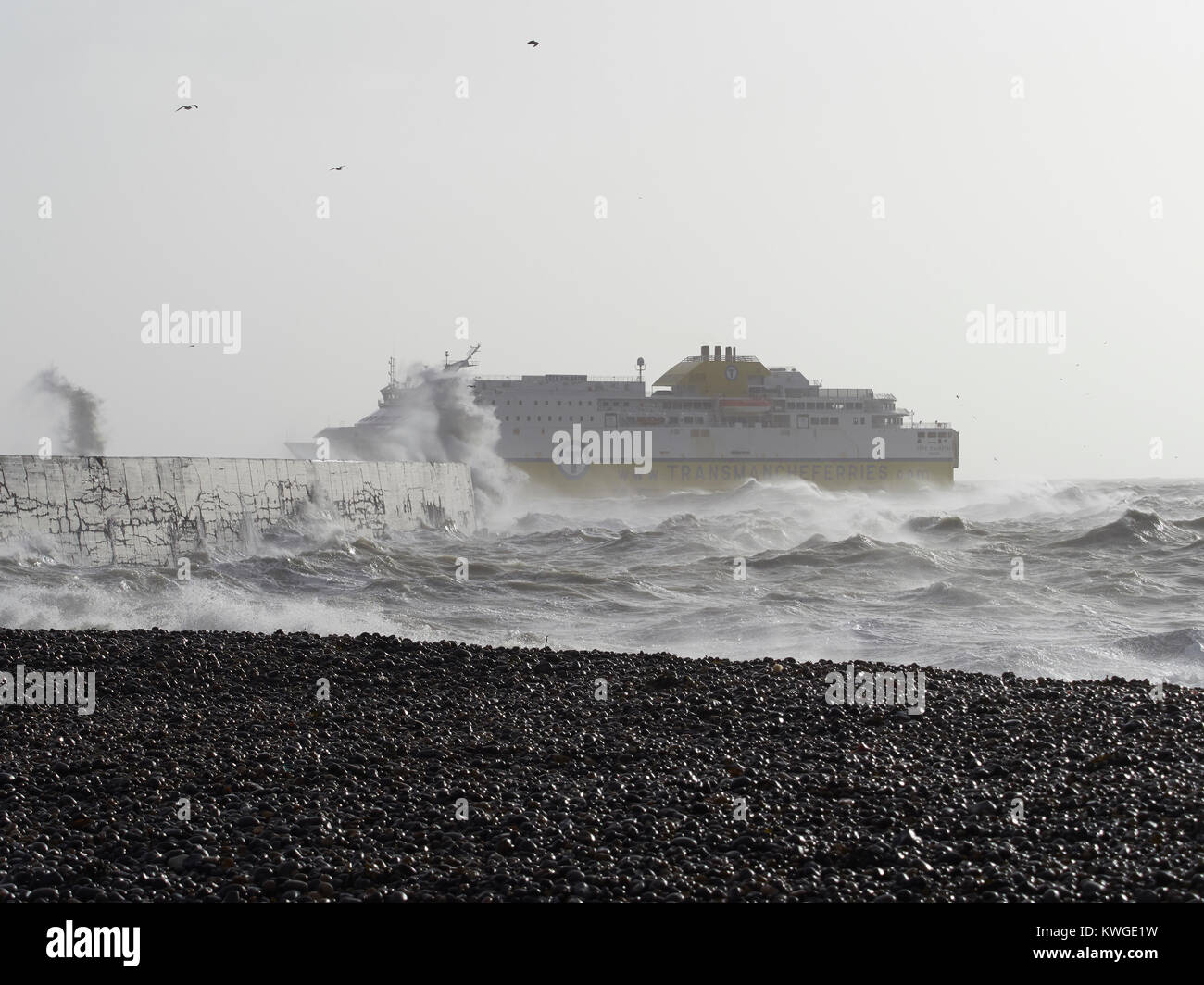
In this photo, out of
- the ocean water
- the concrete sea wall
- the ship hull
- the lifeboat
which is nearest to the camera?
the ocean water

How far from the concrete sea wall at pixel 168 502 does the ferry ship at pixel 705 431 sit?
30.6 meters

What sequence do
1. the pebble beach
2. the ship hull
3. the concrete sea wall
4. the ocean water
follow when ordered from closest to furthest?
the pebble beach → the ocean water → the concrete sea wall → the ship hull

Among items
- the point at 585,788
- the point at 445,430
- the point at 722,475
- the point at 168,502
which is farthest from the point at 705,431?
the point at 585,788

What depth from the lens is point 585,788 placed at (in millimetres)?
5258

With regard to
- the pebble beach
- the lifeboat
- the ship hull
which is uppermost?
the lifeboat

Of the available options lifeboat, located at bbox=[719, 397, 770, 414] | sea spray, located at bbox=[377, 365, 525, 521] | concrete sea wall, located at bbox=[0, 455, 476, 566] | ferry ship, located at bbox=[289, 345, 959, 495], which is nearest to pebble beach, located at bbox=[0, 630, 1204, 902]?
concrete sea wall, located at bbox=[0, 455, 476, 566]

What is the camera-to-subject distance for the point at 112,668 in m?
8.17

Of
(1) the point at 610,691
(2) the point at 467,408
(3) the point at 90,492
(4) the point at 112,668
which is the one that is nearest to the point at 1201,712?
(1) the point at 610,691

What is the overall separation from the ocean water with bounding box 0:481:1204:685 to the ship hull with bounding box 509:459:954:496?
3015 cm

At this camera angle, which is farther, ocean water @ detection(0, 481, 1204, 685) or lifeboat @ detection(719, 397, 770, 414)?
lifeboat @ detection(719, 397, 770, 414)

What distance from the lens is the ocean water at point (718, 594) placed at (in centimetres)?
1121

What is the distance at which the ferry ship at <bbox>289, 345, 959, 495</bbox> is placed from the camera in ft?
186

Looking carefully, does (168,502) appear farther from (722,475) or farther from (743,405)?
(743,405)

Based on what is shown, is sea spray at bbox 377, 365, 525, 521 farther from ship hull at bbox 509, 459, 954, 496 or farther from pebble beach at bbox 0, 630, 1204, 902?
pebble beach at bbox 0, 630, 1204, 902
